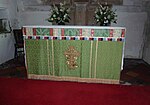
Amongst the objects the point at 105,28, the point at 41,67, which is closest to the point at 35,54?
the point at 41,67

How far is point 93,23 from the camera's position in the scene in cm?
526

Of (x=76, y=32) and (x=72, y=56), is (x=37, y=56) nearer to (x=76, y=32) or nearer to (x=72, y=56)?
(x=72, y=56)

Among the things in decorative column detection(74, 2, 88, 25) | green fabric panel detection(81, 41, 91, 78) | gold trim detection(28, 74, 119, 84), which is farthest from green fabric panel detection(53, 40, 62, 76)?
decorative column detection(74, 2, 88, 25)

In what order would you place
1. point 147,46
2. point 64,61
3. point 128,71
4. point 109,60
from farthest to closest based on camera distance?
point 147,46
point 128,71
point 64,61
point 109,60

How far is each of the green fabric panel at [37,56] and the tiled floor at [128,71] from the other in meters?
0.40

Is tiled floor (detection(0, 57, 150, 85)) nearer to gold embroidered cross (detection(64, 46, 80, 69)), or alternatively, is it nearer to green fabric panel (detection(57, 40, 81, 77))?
green fabric panel (detection(57, 40, 81, 77))

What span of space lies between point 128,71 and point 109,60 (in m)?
1.23

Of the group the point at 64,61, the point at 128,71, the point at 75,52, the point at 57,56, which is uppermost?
the point at 75,52

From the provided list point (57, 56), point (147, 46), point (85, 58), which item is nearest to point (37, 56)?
point (57, 56)

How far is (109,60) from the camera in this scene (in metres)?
3.24

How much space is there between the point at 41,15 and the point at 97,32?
3037 millimetres

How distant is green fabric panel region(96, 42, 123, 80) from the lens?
3.17 meters

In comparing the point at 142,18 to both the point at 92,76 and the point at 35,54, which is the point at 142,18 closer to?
the point at 92,76

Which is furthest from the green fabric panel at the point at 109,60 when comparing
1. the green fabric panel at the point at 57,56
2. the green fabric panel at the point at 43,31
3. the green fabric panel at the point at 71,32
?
the green fabric panel at the point at 43,31
